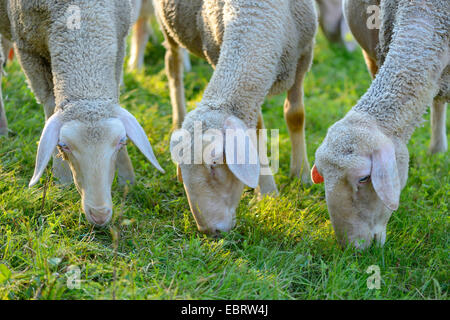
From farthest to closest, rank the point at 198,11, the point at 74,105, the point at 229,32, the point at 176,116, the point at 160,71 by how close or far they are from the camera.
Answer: the point at 160,71 → the point at 176,116 → the point at 198,11 → the point at 229,32 → the point at 74,105

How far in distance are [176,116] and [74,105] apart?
2331mm

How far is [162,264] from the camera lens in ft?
11.3

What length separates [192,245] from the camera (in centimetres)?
354

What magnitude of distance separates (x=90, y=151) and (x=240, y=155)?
909mm

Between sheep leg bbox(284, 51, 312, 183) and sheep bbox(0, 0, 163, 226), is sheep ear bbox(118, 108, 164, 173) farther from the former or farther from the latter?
sheep leg bbox(284, 51, 312, 183)

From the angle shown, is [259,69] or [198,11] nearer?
[259,69]

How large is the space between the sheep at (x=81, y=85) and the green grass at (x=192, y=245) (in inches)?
11.2

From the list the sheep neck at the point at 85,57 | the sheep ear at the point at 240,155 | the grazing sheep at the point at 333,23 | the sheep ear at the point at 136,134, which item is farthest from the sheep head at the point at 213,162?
the grazing sheep at the point at 333,23

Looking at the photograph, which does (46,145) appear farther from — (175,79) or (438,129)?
(438,129)

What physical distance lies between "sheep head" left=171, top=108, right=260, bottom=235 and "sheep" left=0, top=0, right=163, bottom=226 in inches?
10.3

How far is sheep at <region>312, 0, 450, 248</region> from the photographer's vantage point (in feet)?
10.5

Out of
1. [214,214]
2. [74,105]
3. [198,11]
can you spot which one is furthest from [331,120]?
[74,105]

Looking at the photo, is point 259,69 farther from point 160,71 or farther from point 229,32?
point 160,71
